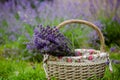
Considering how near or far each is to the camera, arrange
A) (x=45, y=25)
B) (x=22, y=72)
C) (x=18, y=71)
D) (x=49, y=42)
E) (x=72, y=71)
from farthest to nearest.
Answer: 1. (x=45, y=25)
2. (x=18, y=71)
3. (x=22, y=72)
4. (x=72, y=71)
5. (x=49, y=42)

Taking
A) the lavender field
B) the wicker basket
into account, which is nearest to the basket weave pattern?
the wicker basket

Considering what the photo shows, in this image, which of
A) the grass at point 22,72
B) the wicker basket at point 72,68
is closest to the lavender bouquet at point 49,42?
the wicker basket at point 72,68

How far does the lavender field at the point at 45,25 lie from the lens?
391 centimetres

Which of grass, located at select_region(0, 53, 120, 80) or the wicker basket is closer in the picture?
the wicker basket

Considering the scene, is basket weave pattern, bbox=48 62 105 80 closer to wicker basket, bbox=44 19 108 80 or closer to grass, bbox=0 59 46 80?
wicker basket, bbox=44 19 108 80

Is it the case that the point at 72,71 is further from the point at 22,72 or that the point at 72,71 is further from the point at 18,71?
the point at 18,71

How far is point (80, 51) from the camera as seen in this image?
147 inches

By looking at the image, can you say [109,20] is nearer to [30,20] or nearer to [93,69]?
[30,20]

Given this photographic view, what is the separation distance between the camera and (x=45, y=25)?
5.05 m

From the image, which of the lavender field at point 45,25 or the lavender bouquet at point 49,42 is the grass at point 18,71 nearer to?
the lavender field at point 45,25

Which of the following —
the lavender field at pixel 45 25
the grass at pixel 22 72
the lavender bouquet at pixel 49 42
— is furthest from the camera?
the lavender field at pixel 45 25

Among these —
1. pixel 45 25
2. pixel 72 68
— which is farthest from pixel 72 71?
pixel 45 25

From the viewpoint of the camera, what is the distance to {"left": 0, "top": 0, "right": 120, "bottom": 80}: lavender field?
12.8ft

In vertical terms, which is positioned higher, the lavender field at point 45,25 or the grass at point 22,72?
the lavender field at point 45,25
